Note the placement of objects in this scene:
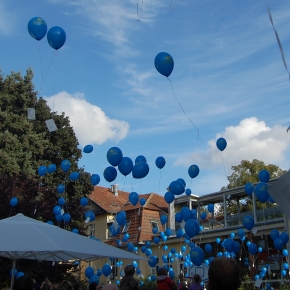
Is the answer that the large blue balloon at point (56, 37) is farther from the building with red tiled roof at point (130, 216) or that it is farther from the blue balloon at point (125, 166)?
the building with red tiled roof at point (130, 216)

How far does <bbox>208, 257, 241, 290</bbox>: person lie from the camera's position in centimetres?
237

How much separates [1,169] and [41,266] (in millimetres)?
5385

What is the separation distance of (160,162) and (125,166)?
260 cm

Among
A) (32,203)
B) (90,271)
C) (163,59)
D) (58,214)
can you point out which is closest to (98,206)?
(32,203)

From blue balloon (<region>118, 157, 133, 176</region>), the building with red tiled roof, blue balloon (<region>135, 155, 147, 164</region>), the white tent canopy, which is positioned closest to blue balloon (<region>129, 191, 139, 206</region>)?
blue balloon (<region>135, 155, 147, 164</region>)

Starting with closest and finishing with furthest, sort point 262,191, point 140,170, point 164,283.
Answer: point 164,283 < point 262,191 < point 140,170

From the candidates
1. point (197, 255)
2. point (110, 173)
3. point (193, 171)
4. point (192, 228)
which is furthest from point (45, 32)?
point (197, 255)

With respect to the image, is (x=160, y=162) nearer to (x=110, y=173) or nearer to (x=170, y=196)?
(x=170, y=196)

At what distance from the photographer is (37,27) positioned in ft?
31.1

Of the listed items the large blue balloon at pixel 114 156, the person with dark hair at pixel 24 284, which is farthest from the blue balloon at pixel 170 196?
the person with dark hair at pixel 24 284

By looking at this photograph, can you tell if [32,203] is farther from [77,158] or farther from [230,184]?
[230,184]

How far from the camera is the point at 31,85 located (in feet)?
78.1

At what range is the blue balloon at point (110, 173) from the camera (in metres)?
11.6

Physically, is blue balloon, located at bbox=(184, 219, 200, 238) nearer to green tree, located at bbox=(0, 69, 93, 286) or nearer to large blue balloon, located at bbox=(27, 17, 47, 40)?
large blue balloon, located at bbox=(27, 17, 47, 40)
